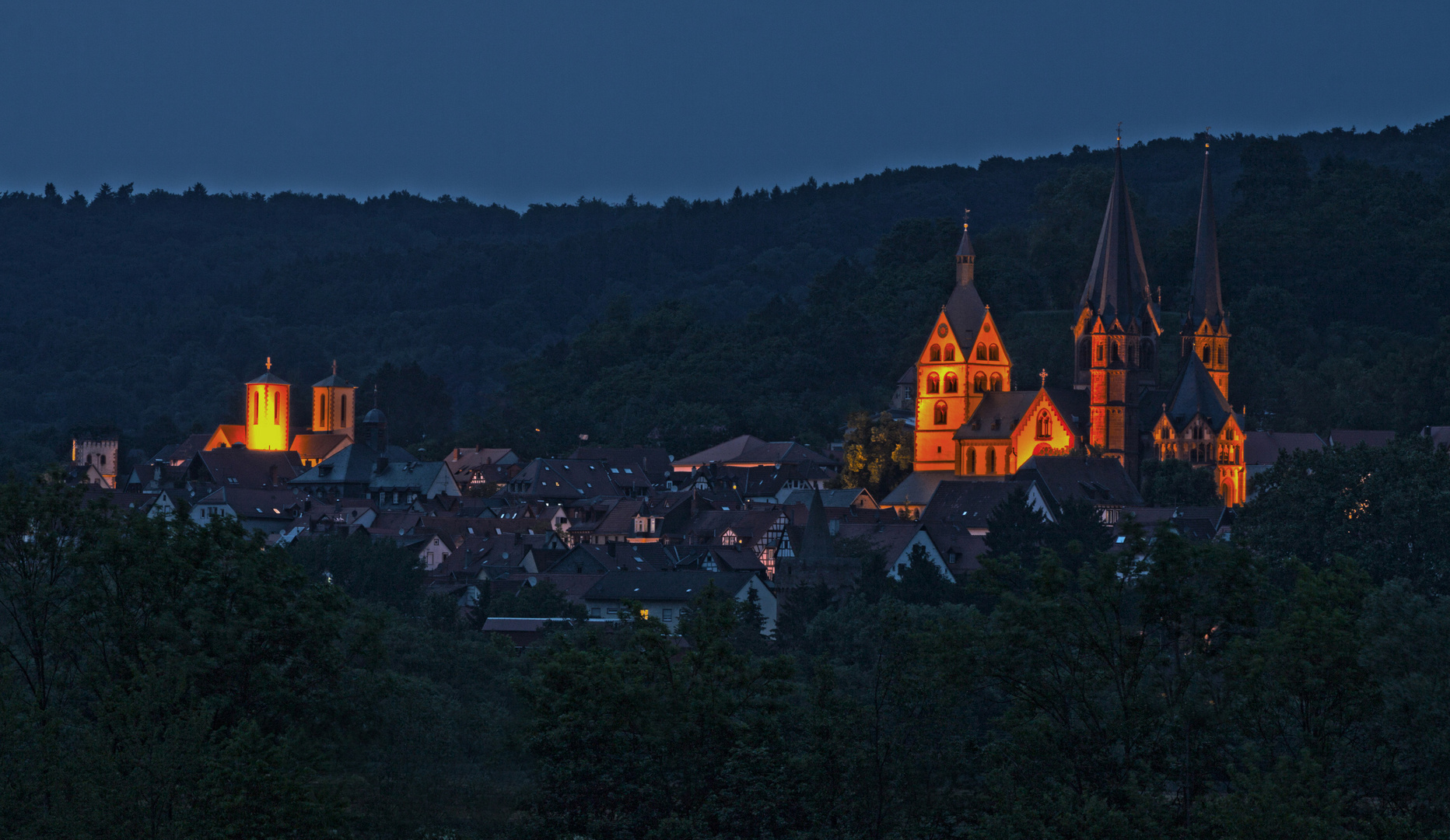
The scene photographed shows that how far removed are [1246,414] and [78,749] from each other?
329 feet

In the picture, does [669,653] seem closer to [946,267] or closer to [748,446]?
[748,446]

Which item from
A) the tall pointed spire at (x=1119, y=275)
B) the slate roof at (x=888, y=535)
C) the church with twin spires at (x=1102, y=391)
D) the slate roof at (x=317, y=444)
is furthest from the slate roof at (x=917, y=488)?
the slate roof at (x=317, y=444)

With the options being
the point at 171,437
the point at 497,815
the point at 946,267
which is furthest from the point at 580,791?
the point at 171,437

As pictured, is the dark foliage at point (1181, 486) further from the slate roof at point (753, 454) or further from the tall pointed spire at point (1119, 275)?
the slate roof at point (753, 454)

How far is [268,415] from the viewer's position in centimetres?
14750

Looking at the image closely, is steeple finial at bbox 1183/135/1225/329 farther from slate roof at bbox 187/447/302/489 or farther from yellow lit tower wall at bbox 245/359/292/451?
yellow lit tower wall at bbox 245/359/292/451

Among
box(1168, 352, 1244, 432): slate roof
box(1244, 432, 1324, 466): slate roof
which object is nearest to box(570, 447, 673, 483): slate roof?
box(1168, 352, 1244, 432): slate roof

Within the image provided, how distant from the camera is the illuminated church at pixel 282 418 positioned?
479 feet

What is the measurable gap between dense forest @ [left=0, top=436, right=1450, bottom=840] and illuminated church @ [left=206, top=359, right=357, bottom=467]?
11584 cm

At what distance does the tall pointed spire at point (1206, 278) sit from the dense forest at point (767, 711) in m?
83.4

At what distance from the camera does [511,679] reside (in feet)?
100

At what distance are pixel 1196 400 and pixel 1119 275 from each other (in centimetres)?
750

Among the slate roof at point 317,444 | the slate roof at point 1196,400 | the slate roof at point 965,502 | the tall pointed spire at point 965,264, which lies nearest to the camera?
the slate roof at point 965,502

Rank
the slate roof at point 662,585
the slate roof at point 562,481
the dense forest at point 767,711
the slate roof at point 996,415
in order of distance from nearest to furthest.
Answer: the dense forest at point 767,711, the slate roof at point 662,585, the slate roof at point 996,415, the slate roof at point 562,481
